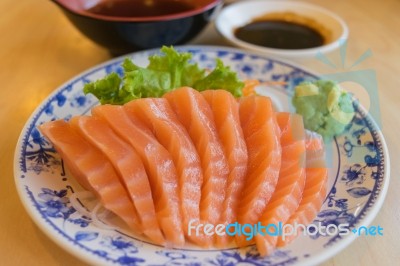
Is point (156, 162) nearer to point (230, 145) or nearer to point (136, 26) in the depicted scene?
point (230, 145)

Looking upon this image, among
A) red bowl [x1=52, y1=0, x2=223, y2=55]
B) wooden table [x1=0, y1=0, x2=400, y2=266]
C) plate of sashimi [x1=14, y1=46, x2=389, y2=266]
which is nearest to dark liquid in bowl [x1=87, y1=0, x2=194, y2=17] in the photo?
red bowl [x1=52, y1=0, x2=223, y2=55]

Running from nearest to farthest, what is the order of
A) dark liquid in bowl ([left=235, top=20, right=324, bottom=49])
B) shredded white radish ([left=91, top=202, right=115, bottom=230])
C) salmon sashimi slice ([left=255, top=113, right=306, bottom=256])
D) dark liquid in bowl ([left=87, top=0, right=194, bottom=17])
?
1. salmon sashimi slice ([left=255, top=113, right=306, bottom=256])
2. shredded white radish ([left=91, top=202, right=115, bottom=230])
3. dark liquid in bowl ([left=87, top=0, right=194, bottom=17])
4. dark liquid in bowl ([left=235, top=20, right=324, bottom=49])

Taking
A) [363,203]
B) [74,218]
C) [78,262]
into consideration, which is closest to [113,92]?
[74,218]

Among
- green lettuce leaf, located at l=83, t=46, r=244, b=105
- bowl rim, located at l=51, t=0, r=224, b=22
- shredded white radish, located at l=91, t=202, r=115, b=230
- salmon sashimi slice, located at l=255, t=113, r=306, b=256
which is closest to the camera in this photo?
salmon sashimi slice, located at l=255, t=113, r=306, b=256

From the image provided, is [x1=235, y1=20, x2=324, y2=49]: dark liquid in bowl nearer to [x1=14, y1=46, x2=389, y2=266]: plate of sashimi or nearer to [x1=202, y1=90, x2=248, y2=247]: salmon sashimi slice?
[x1=14, y1=46, x2=389, y2=266]: plate of sashimi

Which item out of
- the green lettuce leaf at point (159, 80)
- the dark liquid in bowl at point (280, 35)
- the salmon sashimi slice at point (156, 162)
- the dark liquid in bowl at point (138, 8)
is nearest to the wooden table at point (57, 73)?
the dark liquid in bowl at point (280, 35)

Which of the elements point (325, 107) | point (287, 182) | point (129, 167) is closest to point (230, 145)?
point (287, 182)

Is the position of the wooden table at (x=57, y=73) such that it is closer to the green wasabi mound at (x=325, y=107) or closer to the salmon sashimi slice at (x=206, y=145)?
the green wasabi mound at (x=325, y=107)
